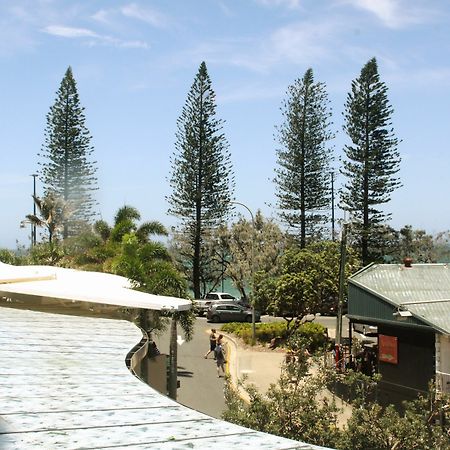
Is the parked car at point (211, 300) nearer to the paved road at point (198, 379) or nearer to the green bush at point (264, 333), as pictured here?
the green bush at point (264, 333)

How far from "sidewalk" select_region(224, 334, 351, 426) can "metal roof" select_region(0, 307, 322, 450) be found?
402 inches

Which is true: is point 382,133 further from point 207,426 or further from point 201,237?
point 207,426

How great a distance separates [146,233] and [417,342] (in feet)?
40.9

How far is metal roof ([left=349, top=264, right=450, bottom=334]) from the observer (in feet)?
43.1

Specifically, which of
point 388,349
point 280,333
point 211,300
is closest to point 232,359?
point 280,333

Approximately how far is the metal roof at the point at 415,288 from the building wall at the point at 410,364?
1.46 ft

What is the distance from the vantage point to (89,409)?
382 cm

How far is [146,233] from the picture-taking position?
923 inches

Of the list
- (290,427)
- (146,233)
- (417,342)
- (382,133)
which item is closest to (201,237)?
(382,133)

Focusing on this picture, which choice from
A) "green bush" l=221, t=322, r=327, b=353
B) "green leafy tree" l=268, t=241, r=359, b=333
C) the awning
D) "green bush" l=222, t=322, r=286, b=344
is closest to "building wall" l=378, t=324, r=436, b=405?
the awning

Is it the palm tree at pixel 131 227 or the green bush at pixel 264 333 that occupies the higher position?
the palm tree at pixel 131 227

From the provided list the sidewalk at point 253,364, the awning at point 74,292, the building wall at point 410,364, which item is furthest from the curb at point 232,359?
the awning at point 74,292

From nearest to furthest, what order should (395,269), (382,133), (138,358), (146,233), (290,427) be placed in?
(138,358)
(290,427)
(395,269)
(146,233)
(382,133)

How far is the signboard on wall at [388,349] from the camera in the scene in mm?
13936
